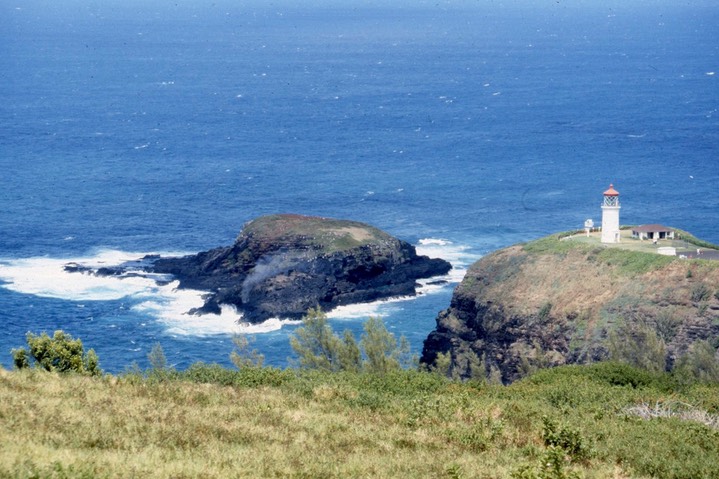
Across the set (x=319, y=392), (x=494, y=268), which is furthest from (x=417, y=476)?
(x=494, y=268)

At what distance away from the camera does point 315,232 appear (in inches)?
3401

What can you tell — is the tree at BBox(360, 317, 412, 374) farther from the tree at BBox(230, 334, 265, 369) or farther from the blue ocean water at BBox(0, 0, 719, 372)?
the blue ocean water at BBox(0, 0, 719, 372)

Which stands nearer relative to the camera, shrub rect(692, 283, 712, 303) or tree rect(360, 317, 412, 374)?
tree rect(360, 317, 412, 374)

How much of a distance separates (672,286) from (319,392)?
32096 millimetres

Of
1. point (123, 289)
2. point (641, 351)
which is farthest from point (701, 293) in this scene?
point (123, 289)

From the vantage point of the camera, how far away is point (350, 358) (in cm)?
5069

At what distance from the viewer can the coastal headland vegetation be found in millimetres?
24031

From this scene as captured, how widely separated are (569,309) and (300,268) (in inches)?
947

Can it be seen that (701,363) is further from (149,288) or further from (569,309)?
(149,288)

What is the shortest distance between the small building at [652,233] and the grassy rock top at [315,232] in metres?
21.2

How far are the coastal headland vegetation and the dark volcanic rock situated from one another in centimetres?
4029

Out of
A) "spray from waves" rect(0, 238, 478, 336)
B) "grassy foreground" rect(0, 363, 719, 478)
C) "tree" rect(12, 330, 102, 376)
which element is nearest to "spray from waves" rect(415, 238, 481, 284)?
"spray from waves" rect(0, 238, 478, 336)

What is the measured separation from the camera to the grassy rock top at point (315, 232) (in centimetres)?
8494

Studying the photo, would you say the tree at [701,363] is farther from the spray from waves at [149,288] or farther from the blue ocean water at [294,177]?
the spray from waves at [149,288]
